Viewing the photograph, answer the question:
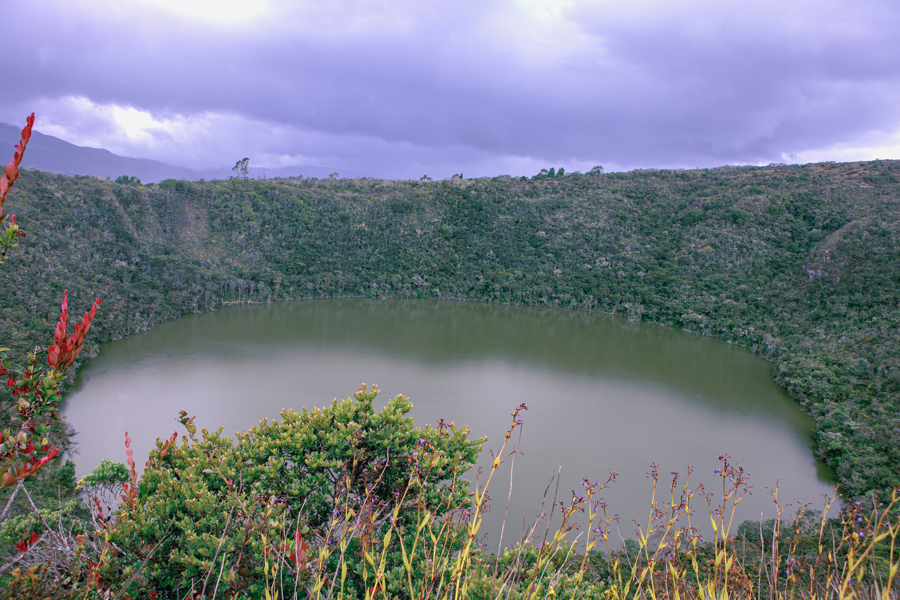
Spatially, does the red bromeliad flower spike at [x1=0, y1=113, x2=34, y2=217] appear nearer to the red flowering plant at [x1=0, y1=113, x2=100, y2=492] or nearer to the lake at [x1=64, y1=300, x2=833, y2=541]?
the red flowering plant at [x1=0, y1=113, x2=100, y2=492]

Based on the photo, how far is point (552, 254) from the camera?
1526 inches

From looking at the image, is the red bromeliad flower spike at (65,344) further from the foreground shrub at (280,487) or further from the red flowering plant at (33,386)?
the foreground shrub at (280,487)

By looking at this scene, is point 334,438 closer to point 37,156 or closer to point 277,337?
point 277,337

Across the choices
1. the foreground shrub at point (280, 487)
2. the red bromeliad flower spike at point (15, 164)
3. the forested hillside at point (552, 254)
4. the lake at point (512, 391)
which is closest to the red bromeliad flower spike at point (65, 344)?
the red bromeliad flower spike at point (15, 164)

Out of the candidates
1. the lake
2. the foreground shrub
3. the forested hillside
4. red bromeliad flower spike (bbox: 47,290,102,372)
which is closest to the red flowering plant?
red bromeliad flower spike (bbox: 47,290,102,372)

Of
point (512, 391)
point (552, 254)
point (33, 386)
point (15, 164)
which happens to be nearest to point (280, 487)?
point (33, 386)

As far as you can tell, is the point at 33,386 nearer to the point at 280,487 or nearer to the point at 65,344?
the point at 65,344

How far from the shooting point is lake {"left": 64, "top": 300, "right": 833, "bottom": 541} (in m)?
12.6

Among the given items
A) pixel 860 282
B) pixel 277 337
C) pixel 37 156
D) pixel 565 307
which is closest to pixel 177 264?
pixel 277 337

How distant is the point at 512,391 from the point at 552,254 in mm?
22715

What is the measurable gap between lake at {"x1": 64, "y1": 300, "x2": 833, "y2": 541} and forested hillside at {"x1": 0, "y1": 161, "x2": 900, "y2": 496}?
1886 millimetres

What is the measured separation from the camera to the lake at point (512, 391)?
12633 mm

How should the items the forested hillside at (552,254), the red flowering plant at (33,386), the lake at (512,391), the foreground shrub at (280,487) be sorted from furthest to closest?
the forested hillside at (552,254) < the lake at (512,391) < the foreground shrub at (280,487) < the red flowering plant at (33,386)

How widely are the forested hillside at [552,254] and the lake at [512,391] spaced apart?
6.19 ft
